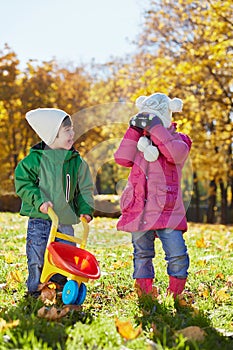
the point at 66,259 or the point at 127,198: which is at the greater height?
the point at 127,198

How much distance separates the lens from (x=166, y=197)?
3514 mm

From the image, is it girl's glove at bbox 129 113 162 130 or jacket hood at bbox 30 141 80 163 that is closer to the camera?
girl's glove at bbox 129 113 162 130

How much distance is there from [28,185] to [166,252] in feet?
3.57

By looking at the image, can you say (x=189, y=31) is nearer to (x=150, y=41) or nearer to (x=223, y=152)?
(x=150, y=41)

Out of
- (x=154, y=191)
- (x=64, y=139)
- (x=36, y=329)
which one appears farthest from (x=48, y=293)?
(x=64, y=139)

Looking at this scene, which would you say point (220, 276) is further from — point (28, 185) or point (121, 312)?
point (28, 185)

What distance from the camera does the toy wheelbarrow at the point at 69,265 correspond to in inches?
124

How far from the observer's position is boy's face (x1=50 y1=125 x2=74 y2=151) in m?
3.71

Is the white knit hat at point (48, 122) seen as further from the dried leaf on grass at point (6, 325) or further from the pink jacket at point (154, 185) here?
the dried leaf on grass at point (6, 325)

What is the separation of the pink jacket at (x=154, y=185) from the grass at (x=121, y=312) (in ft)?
1.74

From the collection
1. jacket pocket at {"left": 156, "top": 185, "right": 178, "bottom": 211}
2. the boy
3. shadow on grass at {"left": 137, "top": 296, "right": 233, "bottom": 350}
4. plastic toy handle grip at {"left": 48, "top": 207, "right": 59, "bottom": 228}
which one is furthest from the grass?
jacket pocket at {"left": 156, "top": 185, "right": 178, "bottom": 211}

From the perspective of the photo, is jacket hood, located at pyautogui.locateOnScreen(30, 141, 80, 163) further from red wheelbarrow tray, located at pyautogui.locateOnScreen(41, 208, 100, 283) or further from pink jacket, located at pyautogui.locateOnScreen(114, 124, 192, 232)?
red wheelbarrow tray, located at pyautogui.locateOnScreen(41, 208, 100, 283)

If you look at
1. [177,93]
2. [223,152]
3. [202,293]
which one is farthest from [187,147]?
[223,152]

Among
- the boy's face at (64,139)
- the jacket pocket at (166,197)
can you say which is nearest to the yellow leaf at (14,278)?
the boy's face at (64,139)
